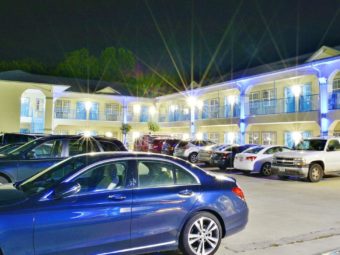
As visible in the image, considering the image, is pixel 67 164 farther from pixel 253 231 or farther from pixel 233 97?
pixel 233 97

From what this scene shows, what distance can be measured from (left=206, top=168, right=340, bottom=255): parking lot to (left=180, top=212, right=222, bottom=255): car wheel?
35cm

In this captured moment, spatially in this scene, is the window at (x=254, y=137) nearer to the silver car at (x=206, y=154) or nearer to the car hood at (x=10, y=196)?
the silver car at (x=206, y=154)

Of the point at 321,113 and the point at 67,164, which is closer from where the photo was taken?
the point at 67,164

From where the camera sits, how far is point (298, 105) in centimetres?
2466

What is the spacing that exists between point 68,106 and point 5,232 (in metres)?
34.9

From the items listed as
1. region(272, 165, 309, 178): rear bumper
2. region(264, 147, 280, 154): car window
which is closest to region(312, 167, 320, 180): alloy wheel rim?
region(272, 165, 309, 178): rear bumper

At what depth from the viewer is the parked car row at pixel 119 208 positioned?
4684 millimetres

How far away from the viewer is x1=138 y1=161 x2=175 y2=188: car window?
5706 millimetres

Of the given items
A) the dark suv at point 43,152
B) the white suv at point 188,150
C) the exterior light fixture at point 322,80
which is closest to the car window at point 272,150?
the exterior light fixture at point 322,80

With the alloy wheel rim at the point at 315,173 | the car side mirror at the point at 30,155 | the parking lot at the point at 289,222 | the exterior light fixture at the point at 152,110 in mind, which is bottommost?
the parking lot at the point at 289,222

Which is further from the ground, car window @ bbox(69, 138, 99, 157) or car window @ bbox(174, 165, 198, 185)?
car window @ bbox(69, 138, 99, 157)

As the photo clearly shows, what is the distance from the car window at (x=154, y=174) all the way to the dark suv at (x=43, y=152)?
4430 millimetres

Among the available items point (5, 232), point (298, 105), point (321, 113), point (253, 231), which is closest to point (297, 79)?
point (298, 105)

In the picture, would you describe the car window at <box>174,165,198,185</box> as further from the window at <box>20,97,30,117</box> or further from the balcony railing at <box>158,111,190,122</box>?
the window at <box>20,97,30,117</box>
